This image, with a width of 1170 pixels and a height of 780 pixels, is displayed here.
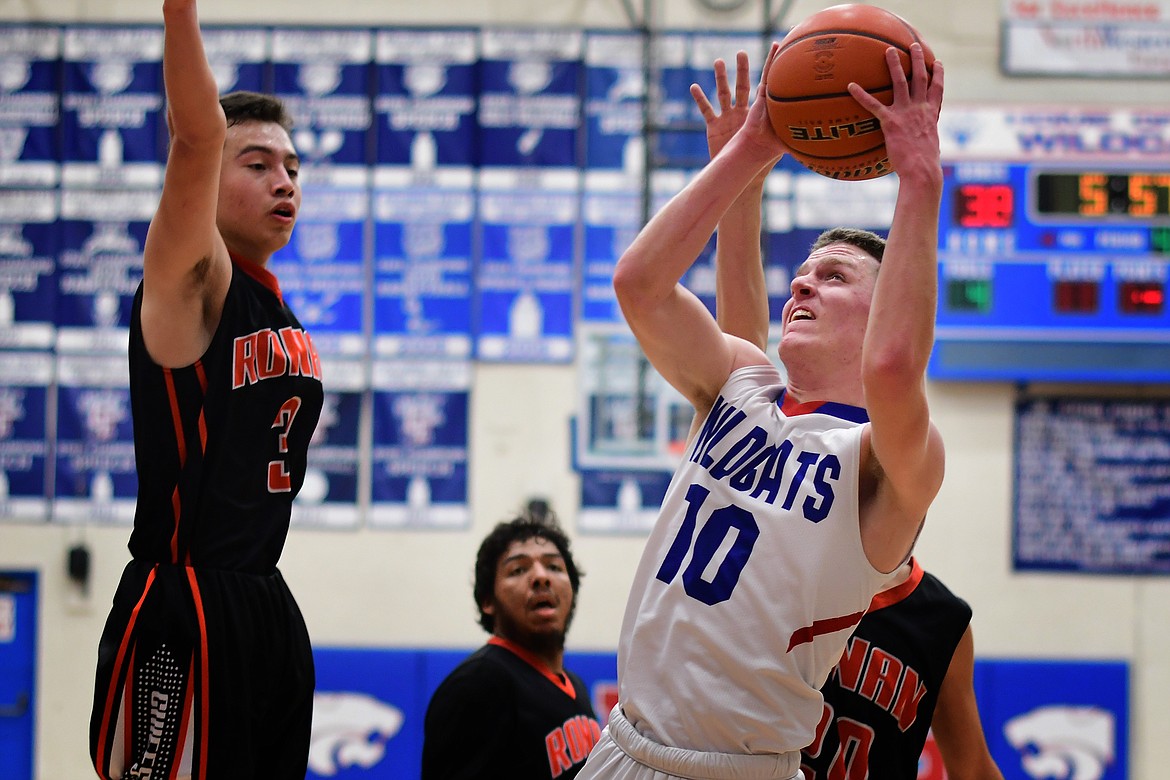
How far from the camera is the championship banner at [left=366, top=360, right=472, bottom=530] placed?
22.2 ft

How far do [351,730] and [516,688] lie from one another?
134 inches

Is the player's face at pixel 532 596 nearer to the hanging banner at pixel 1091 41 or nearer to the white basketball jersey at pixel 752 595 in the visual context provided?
the white basketball jersey at pixel 752 595

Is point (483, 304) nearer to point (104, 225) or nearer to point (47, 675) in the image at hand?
point (104, 225)

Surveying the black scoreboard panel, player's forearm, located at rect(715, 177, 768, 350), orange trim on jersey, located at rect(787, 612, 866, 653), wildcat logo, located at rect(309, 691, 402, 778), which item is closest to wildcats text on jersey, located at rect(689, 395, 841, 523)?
orange trim on jersey, located at rect(787, 612, 866, 653)

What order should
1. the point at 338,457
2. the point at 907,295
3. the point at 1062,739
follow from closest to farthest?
1. the point at 907,295
2. the point at 1062,739
3. the point at 338,457

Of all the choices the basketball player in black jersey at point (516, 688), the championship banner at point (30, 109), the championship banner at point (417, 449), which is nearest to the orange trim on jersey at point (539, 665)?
the basketball player in black jersey at point (516, 688)

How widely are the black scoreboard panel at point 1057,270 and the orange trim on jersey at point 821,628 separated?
15.0ft

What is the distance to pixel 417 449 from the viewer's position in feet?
22.3

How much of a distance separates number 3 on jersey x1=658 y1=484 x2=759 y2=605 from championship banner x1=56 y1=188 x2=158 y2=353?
5.40 m

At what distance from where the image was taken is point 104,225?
692cm

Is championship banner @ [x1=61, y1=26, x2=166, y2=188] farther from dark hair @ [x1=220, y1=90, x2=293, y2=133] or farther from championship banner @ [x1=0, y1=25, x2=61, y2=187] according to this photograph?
dark hair @ [x1=220, y1=90, x2=293, y2=133]

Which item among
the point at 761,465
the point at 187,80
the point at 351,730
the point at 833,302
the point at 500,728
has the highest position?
the point at 187,80

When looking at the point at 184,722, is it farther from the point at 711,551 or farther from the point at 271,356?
the point at 711,551

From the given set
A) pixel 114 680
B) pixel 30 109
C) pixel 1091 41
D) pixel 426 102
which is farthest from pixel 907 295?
pixel 30 109
